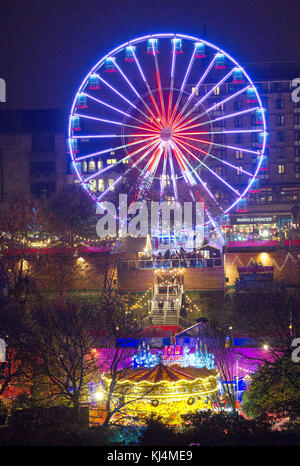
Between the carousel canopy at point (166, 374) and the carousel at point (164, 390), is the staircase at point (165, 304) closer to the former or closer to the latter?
the carousel canopy at point (166, 374)

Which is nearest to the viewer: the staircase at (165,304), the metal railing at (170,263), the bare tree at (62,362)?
the bare tree at (62,362)

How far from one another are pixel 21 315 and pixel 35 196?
46.9 m

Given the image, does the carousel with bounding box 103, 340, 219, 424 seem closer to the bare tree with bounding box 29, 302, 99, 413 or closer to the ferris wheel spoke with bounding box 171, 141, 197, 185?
the bare tree with bounding box 29, 302, 99, 413

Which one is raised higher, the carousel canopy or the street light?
the carousel canopy

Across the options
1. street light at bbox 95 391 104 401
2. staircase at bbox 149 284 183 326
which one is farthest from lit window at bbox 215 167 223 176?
street light at bbox 95 391 104 401

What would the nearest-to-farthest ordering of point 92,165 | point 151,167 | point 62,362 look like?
point 62,362 < point 151,167 < point 92,165

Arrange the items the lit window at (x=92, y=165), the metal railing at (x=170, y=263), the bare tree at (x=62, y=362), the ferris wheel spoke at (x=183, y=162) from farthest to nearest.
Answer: the lit window at (x=92, y=165) < the metal railing at (x=170, y=263) < the ferris wheel spoke at (x=183, y=162) < the bare tree at (x=62, y=362)

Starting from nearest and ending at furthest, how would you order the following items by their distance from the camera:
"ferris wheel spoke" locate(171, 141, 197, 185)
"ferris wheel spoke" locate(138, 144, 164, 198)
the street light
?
the street light < "ferris wheel spoke" locate(171, 141, 197, 185) < "ferris wheel spoke" locate(138, 144, 164, 198)

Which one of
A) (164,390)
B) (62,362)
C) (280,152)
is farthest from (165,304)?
(280,152)

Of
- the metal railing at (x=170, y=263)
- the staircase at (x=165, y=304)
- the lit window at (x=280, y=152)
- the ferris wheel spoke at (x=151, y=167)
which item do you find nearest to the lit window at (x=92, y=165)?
the lit window at (x=280, y=152)

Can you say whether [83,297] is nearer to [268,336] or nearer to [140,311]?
[140,311]

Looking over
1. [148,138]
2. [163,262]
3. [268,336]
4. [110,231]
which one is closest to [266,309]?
[268,336]

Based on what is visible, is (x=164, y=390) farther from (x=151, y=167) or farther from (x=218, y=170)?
(x=218, y=170)

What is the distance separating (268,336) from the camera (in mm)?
22000
